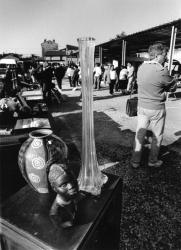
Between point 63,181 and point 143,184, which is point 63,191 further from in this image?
point 143,184

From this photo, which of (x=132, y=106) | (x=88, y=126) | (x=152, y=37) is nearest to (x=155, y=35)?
(x=152, y=37)

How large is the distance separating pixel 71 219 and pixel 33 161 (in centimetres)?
36

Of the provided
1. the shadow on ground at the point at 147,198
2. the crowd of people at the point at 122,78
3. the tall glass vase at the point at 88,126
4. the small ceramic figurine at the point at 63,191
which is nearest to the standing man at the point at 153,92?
the shadow on ground at the point at 147,198

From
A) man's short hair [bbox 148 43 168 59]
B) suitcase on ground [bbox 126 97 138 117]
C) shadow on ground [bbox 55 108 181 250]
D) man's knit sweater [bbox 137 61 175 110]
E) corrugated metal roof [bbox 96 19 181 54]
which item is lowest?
shadow on ground [bbox 55 108 181 250]

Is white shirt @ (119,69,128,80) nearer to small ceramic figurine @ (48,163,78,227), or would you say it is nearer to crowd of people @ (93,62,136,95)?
crowd of people @ (93,62,136,95)

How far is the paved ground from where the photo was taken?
1.99 meters

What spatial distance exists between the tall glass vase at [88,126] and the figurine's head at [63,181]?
350mm

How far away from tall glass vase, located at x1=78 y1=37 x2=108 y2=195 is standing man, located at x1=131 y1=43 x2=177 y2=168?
1640mm

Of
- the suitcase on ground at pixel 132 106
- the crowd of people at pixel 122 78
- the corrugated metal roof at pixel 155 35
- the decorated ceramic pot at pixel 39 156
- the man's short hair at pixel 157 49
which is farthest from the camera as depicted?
Answer: the crowd of people at pixel 122 78

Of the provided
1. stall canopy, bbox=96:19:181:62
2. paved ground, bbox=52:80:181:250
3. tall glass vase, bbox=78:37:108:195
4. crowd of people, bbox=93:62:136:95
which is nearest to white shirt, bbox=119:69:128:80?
crowd of people, bbox=93:62:136:95

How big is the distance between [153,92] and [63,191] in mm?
2135

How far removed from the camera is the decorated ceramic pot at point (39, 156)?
3.81ft

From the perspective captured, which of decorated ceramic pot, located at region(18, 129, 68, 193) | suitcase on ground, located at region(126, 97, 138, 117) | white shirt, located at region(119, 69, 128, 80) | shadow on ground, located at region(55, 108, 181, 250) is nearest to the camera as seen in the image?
decorated ceramic pot, located at region(18, 129, 68, 193)

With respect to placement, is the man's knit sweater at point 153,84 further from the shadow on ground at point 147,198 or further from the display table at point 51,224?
the display table at point 51,224
